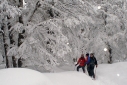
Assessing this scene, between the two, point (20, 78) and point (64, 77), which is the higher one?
point (20, 78)

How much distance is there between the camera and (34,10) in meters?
11.3

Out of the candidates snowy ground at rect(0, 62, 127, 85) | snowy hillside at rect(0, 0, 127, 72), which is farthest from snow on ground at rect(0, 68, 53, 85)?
snowy hillside at rect(0, 0, 127, 72)

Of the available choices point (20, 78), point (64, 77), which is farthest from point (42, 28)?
point (20, 78)

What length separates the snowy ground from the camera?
18.5 feet

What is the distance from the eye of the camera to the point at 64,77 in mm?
8430

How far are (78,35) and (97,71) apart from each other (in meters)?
2.97

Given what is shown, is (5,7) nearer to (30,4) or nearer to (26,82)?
(30,4)

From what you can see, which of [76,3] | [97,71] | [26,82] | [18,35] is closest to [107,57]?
[97,71]

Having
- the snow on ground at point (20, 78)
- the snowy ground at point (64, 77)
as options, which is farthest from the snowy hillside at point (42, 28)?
the snow on ground at point (20, 78)

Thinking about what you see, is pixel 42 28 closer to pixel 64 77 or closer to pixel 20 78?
pixel 64 77

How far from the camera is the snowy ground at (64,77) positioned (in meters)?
5.62

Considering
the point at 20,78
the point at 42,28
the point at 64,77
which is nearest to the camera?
the point at 20,78

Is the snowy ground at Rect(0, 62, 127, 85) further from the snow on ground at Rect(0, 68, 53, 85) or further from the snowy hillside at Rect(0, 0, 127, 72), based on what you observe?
the snowy hillside at Rect(0, 0, 127, 72)

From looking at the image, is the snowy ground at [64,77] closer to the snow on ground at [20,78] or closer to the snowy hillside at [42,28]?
the snow on ground at [20,78]
